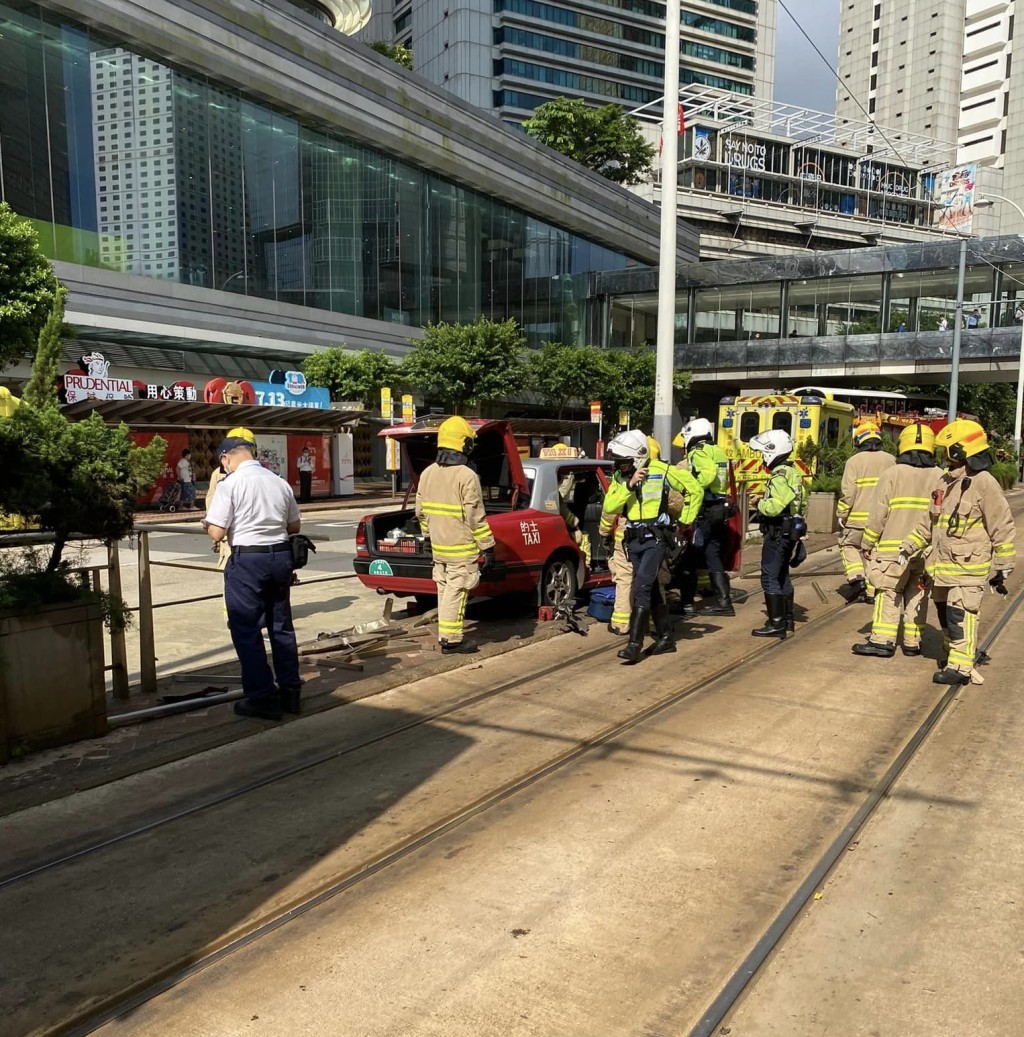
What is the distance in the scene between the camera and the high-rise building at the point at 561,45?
288 ft

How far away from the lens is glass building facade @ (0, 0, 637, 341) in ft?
86.6

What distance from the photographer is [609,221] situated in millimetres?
51312

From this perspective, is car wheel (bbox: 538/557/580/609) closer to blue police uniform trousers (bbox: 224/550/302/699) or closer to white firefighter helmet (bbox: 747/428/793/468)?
white firefighter helmet (bbox: 747/428/793/468)

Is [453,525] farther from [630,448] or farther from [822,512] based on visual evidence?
[822,512]

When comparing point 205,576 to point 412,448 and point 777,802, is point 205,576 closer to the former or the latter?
point 412,448

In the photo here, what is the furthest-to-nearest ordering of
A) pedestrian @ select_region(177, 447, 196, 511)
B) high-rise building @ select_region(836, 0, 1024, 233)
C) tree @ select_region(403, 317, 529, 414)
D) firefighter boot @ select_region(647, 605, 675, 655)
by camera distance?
high-rise building @ select_region(836, 0, 1024, 233) → tree @ select_region(403, 317, 529, 414) → pedestrian @ select_region(177, 447, 196, 511) → firefighter boot @ select_region(647, 605, 675, 655)

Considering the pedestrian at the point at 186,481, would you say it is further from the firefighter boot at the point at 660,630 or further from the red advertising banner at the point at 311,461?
the firefighter boot at the point at 660,630

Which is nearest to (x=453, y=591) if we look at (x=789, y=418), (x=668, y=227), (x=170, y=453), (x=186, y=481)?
(x=668, y=227)

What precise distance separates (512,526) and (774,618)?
2.62 metres

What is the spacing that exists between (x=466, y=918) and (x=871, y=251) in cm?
4545

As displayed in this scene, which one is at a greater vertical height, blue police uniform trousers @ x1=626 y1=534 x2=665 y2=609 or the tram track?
blue police uniform trousers @ x1=626 y1=534 x2=665 y2=609

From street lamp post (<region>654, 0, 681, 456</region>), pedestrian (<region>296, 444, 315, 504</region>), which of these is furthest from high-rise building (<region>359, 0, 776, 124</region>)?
street lamp post (<region>654, 0, 681, 456</region>)

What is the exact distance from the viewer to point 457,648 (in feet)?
23.9

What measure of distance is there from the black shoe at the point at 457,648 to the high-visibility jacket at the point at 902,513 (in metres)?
3.43
